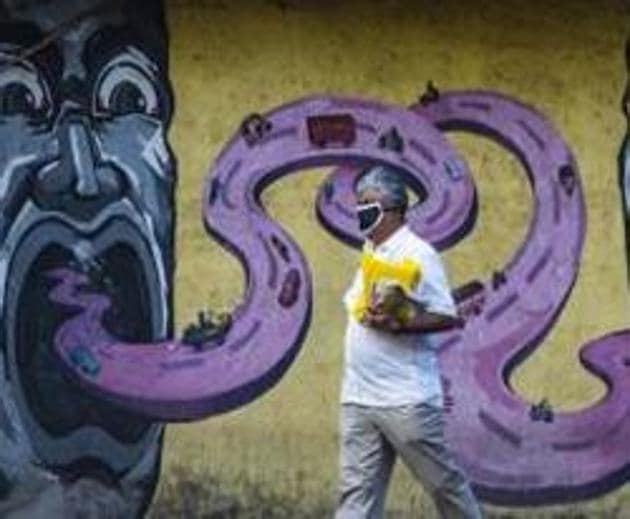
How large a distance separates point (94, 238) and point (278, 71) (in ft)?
3.92

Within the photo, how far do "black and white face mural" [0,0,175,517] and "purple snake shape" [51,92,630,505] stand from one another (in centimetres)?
12

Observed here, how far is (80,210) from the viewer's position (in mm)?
9383

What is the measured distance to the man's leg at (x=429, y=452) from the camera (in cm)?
768

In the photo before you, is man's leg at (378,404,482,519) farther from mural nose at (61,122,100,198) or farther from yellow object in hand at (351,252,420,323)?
mural nose at (61,122,100,198)

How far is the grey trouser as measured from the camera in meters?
7.70

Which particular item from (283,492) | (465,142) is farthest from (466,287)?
(283,492)

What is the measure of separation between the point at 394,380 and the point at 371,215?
685 mm

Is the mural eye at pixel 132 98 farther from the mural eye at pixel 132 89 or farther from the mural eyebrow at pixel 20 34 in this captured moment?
the mural eyebrow at pixel 20 34

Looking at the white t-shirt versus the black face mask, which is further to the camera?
the black face mask

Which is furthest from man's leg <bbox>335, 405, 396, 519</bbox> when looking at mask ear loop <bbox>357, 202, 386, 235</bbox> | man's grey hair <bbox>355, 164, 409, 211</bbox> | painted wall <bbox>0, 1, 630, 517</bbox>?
A: painted wall <bbox>0, 1, 630, 517</bbox>

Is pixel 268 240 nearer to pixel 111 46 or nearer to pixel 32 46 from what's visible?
pixel 111 46

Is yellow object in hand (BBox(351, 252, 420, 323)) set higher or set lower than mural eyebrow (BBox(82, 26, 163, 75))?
lower

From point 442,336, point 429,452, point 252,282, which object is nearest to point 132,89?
point 252,282

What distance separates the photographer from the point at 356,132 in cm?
938
